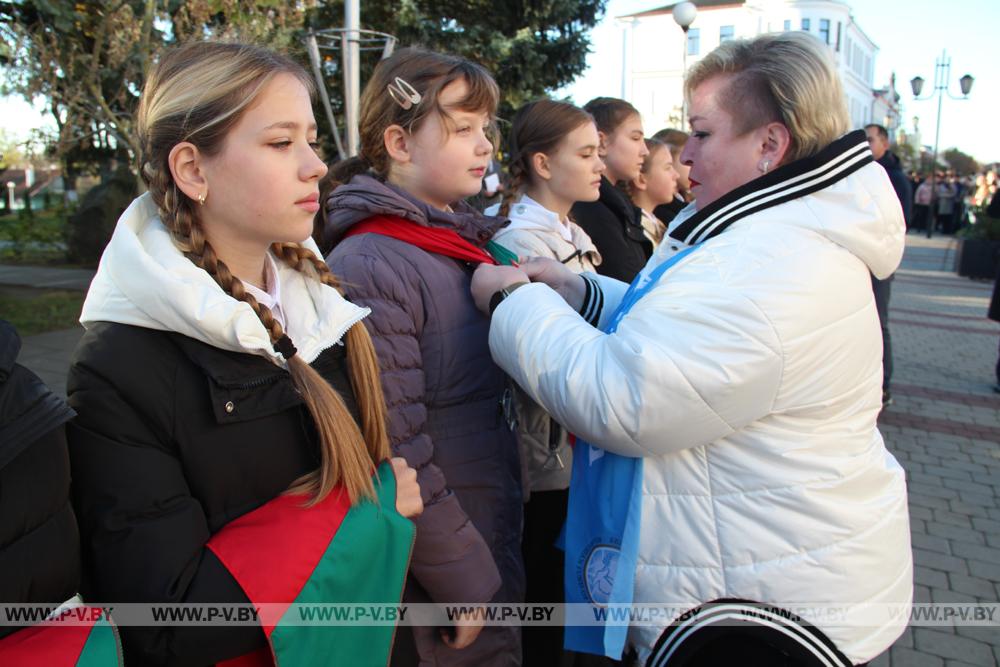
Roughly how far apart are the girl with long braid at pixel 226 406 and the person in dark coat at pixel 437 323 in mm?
183

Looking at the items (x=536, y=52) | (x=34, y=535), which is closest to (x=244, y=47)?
(x=34, y=535)

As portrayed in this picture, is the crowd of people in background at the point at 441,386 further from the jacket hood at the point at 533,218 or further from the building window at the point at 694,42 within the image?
the building window at the point at 694,42

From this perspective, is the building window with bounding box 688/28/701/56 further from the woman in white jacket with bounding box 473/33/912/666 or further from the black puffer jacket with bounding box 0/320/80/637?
the black puffer jacket with bounding box 0/320/80/637

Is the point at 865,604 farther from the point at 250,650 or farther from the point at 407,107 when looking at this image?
the point at 407,107

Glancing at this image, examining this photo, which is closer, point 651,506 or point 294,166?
point 294,166

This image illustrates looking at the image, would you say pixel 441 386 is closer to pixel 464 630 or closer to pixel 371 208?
pixel 371 208

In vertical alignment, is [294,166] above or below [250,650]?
above

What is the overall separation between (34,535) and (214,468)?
0.30 meters

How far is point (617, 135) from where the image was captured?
403 cm

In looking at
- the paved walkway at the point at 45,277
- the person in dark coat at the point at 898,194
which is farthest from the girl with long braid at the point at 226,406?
the paved walkway at the point at 45,277

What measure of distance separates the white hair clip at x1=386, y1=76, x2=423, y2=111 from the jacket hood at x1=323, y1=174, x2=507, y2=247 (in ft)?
0.73

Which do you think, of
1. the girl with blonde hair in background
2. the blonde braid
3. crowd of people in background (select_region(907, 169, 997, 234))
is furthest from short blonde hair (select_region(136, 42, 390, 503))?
crowd of people in background (select_region(907, 169, 997, 234))

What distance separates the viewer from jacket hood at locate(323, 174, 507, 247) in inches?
76.6

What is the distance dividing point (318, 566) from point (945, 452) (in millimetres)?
5675
